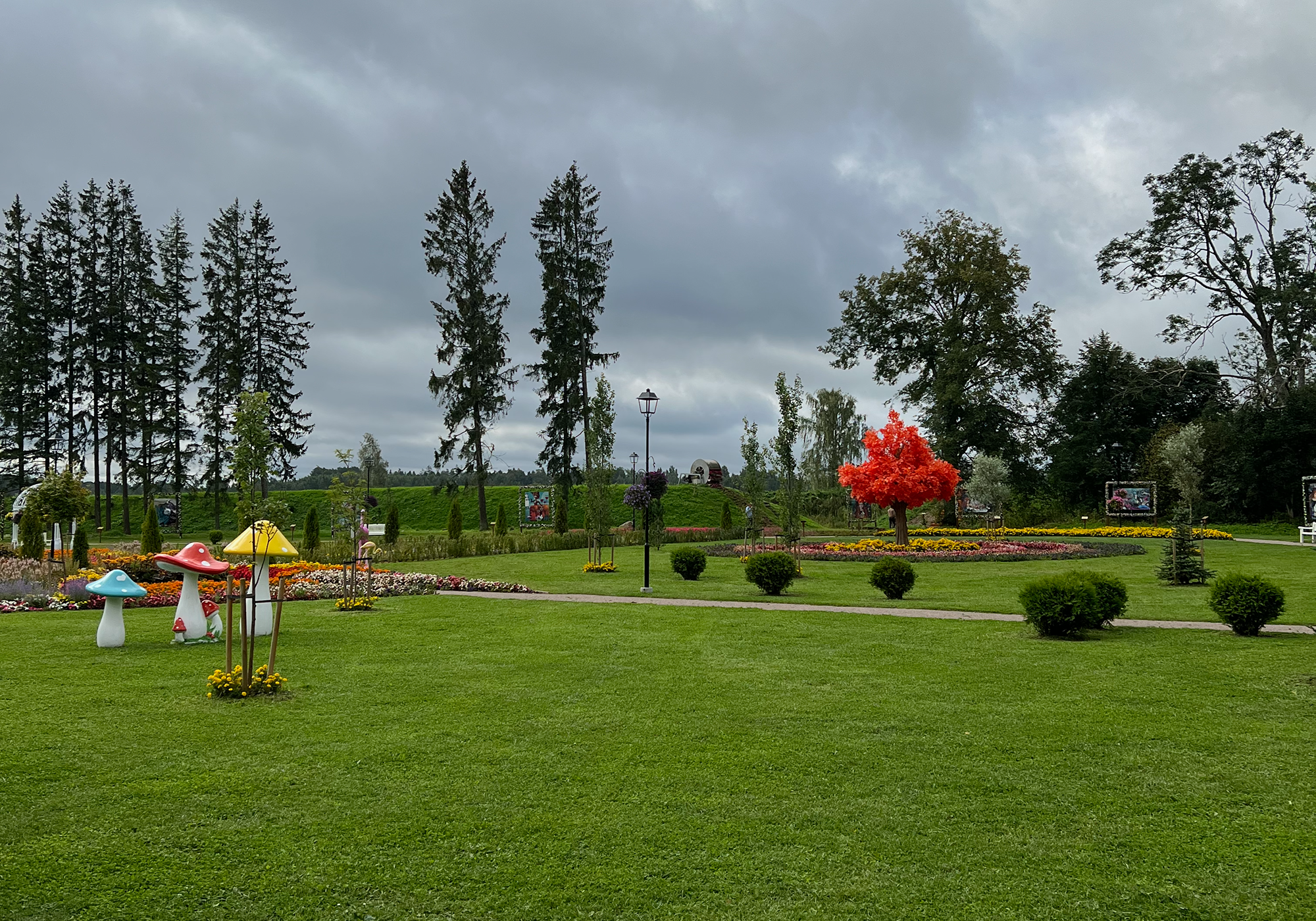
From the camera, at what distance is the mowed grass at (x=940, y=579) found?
41.2ft

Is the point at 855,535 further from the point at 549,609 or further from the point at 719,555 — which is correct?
the point at 549,609

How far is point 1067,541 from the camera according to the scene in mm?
26984

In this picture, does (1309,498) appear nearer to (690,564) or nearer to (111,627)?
(690,564)

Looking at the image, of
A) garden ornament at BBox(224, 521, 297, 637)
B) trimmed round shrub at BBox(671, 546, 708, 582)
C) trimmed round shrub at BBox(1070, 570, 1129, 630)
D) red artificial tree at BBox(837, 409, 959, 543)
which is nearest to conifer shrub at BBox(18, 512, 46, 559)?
garden ornament at BBox(224, 521, 297, 637)

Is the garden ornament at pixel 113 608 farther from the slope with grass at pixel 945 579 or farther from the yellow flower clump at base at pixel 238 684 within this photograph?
the slope with grass at pixel 945 579

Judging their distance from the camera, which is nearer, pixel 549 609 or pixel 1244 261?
pixel 549 609

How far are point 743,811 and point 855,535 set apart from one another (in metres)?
31.0

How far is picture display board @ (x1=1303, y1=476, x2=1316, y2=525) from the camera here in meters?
27.7

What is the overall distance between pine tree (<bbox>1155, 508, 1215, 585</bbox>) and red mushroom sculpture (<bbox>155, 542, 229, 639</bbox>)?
1561 centimetres

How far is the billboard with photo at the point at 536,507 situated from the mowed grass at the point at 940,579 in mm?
15624

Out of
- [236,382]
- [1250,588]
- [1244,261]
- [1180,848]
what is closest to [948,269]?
[1244,261]

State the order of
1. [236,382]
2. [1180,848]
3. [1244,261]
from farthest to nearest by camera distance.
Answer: [236,382], [1244,261], [1180,848]

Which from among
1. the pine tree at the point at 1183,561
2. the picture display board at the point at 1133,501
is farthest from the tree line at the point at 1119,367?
the pine tree at the point at 1183,561

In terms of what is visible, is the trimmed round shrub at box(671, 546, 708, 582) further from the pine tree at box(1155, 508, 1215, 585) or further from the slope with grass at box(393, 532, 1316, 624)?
the pine tree at box(1155, 508, 1215, 585)
